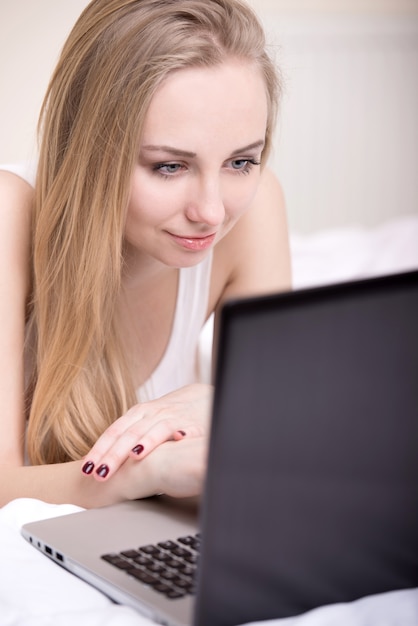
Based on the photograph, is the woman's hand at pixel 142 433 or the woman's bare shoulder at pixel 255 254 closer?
the woman's hand at pixel 142 433

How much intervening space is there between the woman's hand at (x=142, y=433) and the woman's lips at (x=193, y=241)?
8.8 inches

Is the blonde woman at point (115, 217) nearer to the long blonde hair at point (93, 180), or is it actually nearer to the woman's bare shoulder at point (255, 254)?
the long blonde hair at point (93, 180)

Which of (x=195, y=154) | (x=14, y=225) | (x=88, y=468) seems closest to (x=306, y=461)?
(x=88, y=468)

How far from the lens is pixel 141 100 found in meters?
1.03

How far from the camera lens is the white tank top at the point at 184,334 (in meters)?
1.49

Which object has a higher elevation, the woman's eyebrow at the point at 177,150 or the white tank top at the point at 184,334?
the woman's eyebrow at the point at 177,150


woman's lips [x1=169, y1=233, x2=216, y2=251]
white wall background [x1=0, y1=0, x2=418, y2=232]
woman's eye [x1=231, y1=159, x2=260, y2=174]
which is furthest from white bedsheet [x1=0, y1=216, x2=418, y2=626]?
white wall background [x1=0, y1=0, x2=418, y2=232]

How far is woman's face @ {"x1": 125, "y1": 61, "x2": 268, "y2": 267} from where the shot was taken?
1022 mm

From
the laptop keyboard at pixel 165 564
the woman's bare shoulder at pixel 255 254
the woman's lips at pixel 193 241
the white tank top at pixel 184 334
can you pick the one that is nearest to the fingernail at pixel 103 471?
the laptop keyboard at pixel 165 564

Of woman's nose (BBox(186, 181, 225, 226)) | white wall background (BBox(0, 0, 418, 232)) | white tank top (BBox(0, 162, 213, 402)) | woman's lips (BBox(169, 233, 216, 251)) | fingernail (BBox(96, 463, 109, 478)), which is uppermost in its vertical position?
white wall background (BBox(0, 0, 418, 232))

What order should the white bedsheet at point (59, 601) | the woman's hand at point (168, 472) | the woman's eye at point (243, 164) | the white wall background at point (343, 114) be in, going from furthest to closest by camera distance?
the white wall background at point (343, 114)
the woman's eye at point (243, 164)
the woman's hand at point (168, 472)
the white bedsheet at point (59, 601)

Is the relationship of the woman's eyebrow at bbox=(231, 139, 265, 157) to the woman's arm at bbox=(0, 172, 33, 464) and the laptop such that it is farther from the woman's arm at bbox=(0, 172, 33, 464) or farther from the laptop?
the laptop

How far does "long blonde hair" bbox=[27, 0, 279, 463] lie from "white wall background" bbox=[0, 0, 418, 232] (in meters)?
1.75

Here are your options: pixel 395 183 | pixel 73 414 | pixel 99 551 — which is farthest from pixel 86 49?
pixel 395 183
